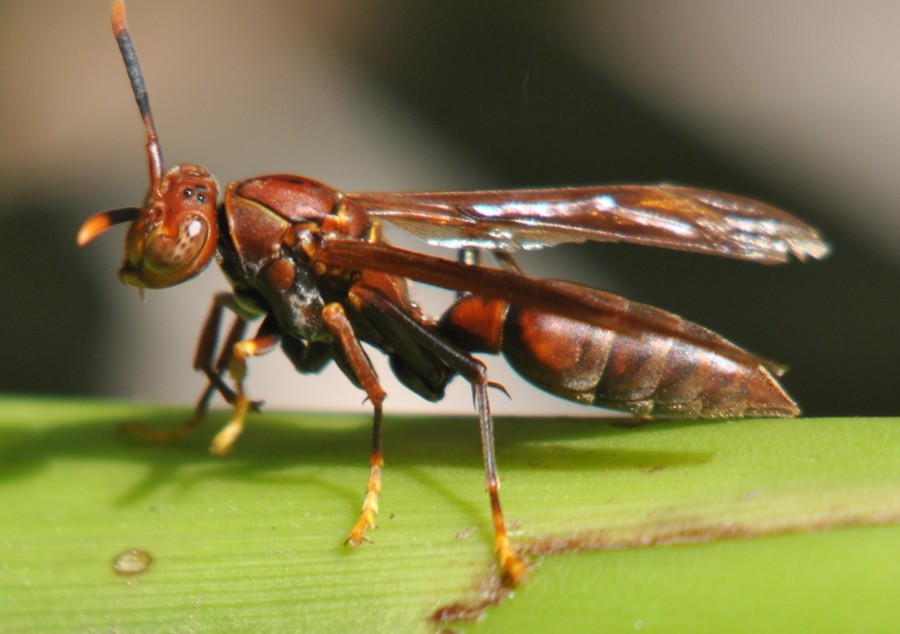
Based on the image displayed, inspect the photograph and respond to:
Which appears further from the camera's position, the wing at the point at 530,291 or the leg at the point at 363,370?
the leg at the point at 363,370

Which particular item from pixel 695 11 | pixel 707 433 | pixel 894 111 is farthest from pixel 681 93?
pixel 707 433

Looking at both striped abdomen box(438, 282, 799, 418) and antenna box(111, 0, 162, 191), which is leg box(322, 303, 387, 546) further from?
antenna box(111, 0, 162, 191)

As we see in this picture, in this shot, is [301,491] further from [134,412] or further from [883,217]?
A: [883,217]

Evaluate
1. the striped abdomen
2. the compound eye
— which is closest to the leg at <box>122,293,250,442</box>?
the compound eye

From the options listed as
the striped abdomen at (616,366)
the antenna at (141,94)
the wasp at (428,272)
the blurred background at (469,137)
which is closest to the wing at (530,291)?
the wasp at (428,272)

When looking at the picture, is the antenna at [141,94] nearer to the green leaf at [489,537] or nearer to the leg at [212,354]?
the leg at [212,354]

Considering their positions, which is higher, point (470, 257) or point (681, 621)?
point (681, 621)
